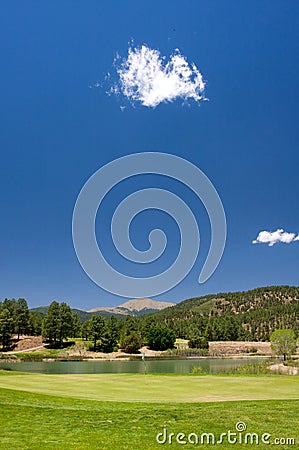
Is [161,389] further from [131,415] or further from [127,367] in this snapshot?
[127,367]

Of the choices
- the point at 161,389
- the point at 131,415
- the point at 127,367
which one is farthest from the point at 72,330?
the point at 131,415

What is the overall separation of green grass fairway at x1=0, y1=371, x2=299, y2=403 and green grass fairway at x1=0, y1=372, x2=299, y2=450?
0.05 m

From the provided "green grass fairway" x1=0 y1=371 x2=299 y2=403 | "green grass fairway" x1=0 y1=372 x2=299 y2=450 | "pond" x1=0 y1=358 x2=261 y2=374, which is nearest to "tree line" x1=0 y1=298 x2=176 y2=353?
"pond" x1=0 y1=358 x2=261 y2=374

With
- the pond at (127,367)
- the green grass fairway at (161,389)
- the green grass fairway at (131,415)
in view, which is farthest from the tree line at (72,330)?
the green grass fairway at (131,415)

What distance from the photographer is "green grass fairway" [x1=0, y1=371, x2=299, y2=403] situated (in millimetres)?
19000

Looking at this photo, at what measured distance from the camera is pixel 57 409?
14922mm

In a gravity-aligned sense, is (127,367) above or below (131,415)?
below

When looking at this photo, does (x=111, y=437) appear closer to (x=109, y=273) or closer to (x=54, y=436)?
(x=54, y=436)

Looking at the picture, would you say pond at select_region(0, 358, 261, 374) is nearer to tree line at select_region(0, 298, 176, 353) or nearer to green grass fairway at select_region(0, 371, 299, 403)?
green grass fairway at select_region(0, 371, 299, 403)

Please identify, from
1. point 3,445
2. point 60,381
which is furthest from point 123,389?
point 3,445

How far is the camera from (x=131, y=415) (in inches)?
544

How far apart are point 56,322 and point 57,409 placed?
9345 cm

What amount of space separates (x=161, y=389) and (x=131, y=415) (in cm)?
874

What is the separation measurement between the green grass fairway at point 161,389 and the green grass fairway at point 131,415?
5cm
